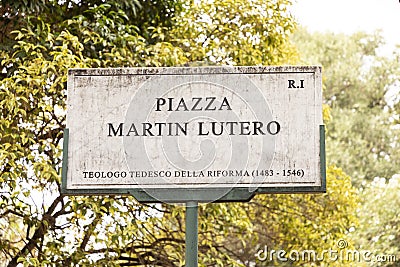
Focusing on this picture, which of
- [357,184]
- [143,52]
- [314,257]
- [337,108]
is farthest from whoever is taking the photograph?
[337,108]

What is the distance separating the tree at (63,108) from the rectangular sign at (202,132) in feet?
3.34

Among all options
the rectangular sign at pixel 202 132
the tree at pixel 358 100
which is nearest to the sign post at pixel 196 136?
the rectangular sign at pixel 202 132

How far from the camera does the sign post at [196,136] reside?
205 centimetres

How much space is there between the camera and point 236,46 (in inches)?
152

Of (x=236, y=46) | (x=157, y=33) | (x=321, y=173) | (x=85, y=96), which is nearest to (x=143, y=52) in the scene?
(x=157, y=33)

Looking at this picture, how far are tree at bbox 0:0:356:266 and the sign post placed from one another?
102 centimetres

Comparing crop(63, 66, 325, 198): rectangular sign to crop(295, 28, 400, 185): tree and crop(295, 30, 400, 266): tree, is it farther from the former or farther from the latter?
crop(295, 28, 400, 185): tree

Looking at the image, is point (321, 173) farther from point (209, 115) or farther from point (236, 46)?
point (236, 46)

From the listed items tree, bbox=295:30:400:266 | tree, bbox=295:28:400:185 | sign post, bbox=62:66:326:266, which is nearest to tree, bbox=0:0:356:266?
sign post, bbox=62:66:326:266

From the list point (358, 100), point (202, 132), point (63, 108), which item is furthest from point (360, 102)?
point (202, 132)

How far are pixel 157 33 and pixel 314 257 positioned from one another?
1.67 m

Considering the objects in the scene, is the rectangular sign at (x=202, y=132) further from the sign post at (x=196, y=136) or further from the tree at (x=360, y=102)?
the tree at (x=360, y=102)

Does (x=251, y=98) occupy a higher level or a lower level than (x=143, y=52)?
lower

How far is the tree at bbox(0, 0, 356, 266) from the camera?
321cm
